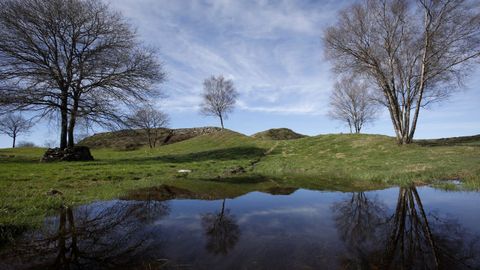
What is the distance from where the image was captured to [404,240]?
18.5 ft

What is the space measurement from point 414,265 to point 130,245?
15.3ft

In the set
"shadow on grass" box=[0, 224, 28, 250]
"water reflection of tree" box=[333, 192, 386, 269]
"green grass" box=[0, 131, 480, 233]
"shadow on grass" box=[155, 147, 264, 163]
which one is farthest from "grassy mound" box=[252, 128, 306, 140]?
"shadow on grass" box=[0, 224, 28, 250]

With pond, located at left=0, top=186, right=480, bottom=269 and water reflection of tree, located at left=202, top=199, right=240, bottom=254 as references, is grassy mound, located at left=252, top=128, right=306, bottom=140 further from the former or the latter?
water reflection of tree, located at left=202, top=199, right=240, bottom=254

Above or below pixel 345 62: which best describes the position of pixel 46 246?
below

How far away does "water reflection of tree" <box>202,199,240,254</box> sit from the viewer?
548 cm

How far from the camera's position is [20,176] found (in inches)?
567

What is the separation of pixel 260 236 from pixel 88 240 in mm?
3281

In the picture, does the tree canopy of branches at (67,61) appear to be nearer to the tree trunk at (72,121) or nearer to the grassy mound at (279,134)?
the tree trunk at (72,121)

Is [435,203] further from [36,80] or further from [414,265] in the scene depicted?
[36,80]

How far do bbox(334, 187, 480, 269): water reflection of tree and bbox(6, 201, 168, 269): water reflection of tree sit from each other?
3.73m

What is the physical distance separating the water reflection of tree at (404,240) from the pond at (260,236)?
16 millimetres

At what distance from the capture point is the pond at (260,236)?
472cm

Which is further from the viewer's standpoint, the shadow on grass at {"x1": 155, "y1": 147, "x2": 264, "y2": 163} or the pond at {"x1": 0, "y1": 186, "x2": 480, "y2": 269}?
the shadow on grass at {"x1": 155, "y1": 147, "x2": 264, "y2": 163}


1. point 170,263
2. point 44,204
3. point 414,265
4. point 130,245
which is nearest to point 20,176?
point 44,204
